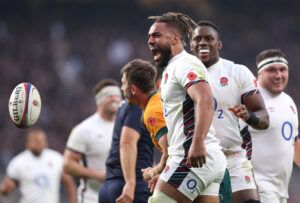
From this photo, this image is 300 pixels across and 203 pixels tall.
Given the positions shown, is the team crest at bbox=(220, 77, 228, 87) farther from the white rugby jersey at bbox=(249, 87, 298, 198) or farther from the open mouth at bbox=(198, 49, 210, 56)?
the white rugby jersey at bbox=(249, 87, 298, 198)

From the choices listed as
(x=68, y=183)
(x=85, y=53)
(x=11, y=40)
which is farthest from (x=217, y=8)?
(x=68, y=183)

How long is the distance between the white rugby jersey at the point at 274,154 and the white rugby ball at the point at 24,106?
192cm

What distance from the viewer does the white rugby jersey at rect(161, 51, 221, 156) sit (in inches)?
207

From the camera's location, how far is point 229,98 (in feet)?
21.0

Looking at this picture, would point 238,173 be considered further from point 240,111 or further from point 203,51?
point 203,51

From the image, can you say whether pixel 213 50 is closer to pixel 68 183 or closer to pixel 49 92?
pixel 68 183

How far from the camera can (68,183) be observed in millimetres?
11852

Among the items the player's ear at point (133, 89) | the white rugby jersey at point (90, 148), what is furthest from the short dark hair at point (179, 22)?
the white rugby jersey at point (90, 148)

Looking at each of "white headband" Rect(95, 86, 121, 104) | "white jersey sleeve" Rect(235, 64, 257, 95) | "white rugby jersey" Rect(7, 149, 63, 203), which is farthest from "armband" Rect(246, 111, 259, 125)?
"white rugby jersey" Rect(7, 149, 63, 203)

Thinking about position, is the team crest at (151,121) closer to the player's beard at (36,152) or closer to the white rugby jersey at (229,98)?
the white rugby jersey at (229,98)

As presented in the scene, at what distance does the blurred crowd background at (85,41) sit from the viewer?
778 inches

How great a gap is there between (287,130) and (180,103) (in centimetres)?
223

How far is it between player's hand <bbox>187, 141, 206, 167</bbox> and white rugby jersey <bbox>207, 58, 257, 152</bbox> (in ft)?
4.59

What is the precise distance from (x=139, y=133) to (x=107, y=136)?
199cm
